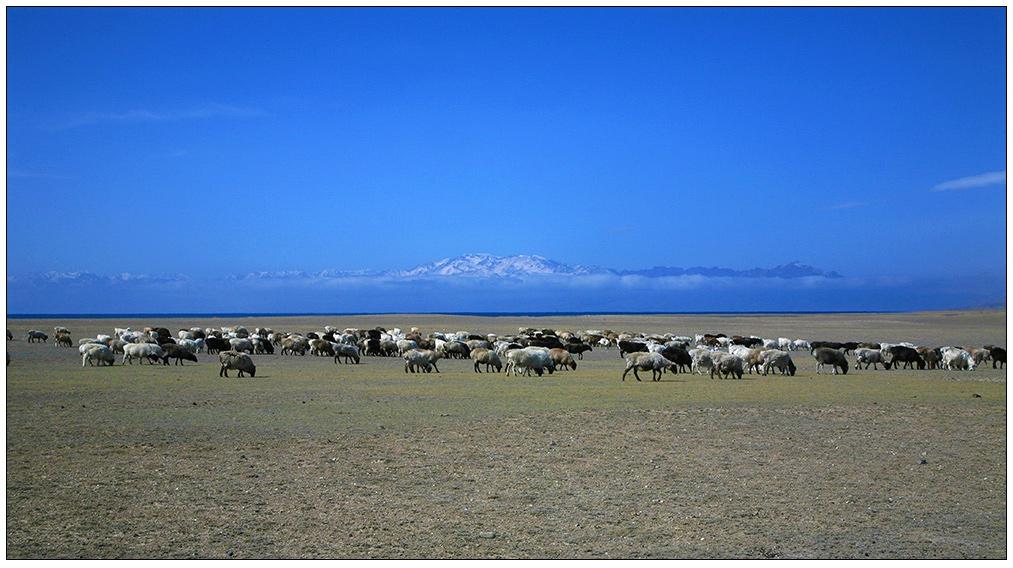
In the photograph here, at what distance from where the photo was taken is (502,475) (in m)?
10.6

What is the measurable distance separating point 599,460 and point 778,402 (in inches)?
349

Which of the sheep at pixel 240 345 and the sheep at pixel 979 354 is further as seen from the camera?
the sheep at pixel 240 345

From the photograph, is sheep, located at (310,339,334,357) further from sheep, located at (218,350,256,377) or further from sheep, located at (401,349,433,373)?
sheep, located at (218,350,256,377)

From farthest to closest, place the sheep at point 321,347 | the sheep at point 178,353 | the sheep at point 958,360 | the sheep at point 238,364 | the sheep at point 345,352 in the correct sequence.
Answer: the sheep at point 321,347 → the sheep at point 345,352 → the sheep at point 178,353 → the sheep at point 958,360 → the sheep at point 238,364

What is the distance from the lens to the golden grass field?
7789 mm

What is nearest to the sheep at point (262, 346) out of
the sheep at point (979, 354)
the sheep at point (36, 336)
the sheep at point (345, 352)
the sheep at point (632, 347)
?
the sheep at point (345, 352)

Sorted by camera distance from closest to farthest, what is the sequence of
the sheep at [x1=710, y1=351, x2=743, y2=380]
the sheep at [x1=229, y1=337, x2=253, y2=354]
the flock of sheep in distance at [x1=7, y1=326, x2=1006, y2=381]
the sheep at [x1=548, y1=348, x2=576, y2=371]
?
1. the sheep at [x1=710, y1=351, x2=743, y2=380]
2. the flock of sheep in distance at [x1=7, y1=326, x2=1006, y2=381]
3. the sheep at [x1=548, y1=348, x2=576, y2=371]
4. the sheep at [x1=229, y1=337, x2=253, y2=354]

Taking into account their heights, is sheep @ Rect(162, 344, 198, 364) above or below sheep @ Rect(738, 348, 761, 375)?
above

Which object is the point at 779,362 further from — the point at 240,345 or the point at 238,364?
the point at 240,345

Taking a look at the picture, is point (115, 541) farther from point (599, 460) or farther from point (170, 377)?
point (170, 377)

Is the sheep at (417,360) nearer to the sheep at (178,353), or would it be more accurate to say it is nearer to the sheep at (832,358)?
the sheep at (178,353)

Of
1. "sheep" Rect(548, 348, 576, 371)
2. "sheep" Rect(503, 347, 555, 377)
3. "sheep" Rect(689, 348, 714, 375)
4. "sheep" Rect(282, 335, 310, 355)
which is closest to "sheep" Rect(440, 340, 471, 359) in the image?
"sheep" Rect(282, 335, 310, 355)

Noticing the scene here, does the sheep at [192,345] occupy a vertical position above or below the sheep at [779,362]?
above

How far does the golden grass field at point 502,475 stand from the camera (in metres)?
7.79
